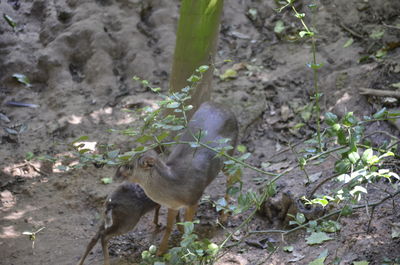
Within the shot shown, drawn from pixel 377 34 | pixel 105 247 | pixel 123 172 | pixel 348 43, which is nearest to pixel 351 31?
pixel 348 43

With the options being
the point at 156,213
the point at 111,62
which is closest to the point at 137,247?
the point at 156,213

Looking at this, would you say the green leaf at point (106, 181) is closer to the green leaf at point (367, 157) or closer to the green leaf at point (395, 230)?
the green leaf at point (395, 230)

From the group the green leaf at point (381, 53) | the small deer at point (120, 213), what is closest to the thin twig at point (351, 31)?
the green leaf at point (381, 53)

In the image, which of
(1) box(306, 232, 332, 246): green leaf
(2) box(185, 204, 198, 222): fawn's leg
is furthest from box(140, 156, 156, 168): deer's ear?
(1) box(306, 232, 332, 246): green leaf

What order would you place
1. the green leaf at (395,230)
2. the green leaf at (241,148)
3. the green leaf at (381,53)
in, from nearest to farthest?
the green leaf at (395,230) → the green leaf at (241,148) → the green leaf at (381,53)

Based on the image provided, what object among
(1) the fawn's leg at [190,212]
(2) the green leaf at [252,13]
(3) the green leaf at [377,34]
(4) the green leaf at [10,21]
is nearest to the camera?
(1) the fawn's leg at [190,212]

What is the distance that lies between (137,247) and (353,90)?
10.4 feet

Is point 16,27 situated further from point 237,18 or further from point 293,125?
point 293,125

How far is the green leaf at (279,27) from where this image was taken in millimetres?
7551

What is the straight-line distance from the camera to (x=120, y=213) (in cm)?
459

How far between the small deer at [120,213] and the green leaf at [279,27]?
12.5 ft

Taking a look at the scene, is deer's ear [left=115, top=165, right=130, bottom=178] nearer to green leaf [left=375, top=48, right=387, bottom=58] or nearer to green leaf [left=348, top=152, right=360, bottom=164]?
green leaf [left=348, top=152, right=360, bottom=164]

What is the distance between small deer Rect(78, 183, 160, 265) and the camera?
4.57 metres

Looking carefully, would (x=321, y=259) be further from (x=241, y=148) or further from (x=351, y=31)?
(x=351, y=31)
